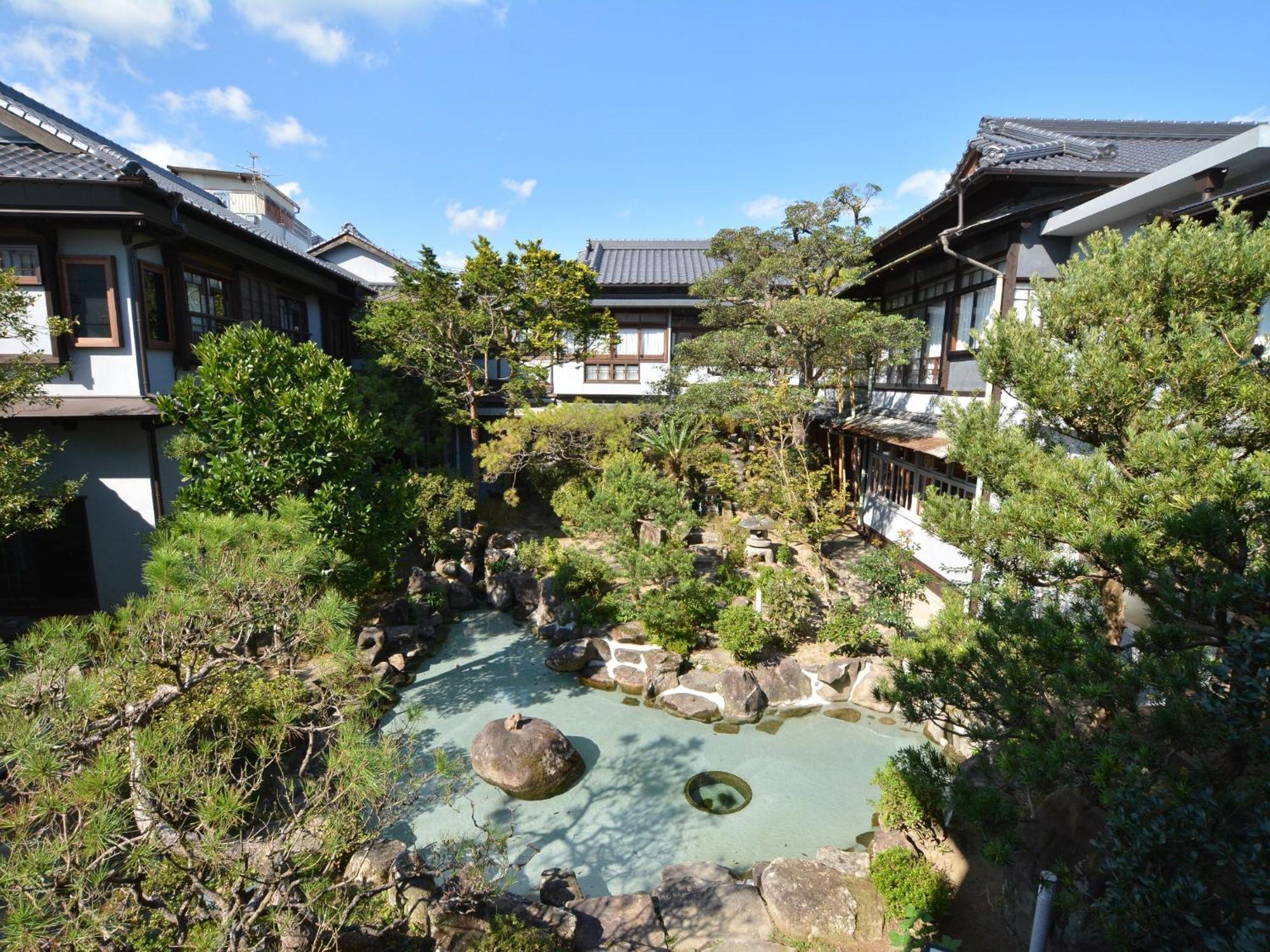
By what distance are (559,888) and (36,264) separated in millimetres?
11478

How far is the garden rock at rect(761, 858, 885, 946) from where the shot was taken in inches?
232

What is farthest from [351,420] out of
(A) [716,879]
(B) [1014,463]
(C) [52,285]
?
(B) [1014,463]

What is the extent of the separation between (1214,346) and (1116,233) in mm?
1425

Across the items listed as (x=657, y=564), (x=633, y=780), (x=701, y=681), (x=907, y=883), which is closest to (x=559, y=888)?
(x=633, y=780)

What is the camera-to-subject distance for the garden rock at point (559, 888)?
Answer: 20.7ft

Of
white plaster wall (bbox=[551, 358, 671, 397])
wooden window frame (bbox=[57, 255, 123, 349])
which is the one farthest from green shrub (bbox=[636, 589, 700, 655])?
white plaster wall (bbox=[551, 358, 671, 397])

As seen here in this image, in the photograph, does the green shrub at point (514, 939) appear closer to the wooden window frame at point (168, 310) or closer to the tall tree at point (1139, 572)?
the tall tree at point (1139, 572)

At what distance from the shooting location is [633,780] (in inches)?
329

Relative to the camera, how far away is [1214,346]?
13.9ft

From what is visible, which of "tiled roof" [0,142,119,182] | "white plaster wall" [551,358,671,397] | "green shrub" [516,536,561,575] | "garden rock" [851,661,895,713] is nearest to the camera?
"tiled roof" [0,142,119,182]

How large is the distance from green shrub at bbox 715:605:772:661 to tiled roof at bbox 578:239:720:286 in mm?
13012

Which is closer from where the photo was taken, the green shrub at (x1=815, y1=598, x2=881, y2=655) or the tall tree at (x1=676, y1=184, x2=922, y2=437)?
the green shrub at (x1=815, y1=598, x2=881, y2=655)

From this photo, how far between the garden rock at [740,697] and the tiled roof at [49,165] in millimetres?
11660

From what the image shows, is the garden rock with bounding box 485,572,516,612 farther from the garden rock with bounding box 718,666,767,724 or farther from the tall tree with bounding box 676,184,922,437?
the tall tree with bounding box 676,184,922,437
